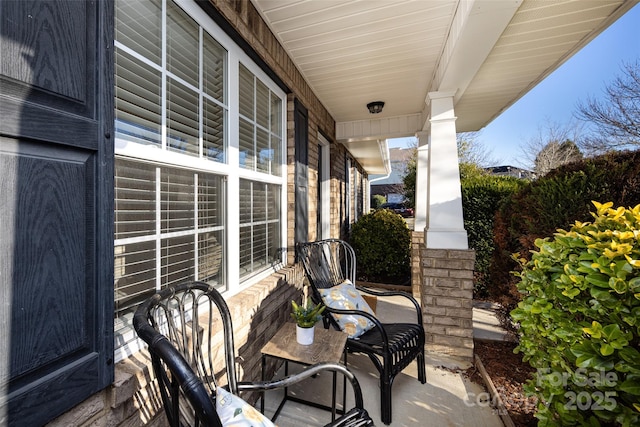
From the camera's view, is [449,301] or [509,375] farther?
[449,301]

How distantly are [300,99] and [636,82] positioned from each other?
890cm

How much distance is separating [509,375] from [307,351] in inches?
69.8

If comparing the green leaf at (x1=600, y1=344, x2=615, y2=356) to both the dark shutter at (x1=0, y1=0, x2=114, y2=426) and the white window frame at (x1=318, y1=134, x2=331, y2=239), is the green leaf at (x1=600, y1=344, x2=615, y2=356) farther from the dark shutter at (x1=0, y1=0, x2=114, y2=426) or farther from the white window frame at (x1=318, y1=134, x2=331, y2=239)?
the white window frame at (x1=318, y1=134, x2=331, y2=239)

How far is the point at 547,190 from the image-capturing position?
7.32 ft

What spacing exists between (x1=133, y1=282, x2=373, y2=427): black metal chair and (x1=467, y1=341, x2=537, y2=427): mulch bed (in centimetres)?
127

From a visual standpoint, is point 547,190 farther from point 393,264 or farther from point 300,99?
point 393,264

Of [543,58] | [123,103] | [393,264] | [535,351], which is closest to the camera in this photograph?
[123,103]

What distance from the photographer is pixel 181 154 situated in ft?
4.58

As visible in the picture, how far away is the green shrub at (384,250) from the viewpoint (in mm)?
5055

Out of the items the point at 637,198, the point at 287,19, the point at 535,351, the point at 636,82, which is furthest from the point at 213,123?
the point at 636,82

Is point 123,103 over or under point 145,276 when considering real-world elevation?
over

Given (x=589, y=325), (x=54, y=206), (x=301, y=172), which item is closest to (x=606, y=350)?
(x=589, y=325)

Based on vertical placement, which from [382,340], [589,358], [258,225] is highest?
[258,225]

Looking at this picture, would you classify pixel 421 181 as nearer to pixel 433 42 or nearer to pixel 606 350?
pixel 433 42
